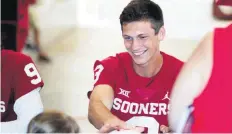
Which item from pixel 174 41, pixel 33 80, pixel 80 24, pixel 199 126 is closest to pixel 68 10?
pixel 80 24

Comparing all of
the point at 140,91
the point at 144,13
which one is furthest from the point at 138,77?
the point at 144,13

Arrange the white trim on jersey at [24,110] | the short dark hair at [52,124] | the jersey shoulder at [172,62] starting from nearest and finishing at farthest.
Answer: the short dark hair at [52,124] → the white trim on jersey at [24,110] → the jersey shoulder at [172,62]

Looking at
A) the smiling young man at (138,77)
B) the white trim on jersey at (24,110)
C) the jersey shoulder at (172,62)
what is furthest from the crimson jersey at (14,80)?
the jersey shoulder at (172,62)

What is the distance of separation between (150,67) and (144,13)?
0.13 meters

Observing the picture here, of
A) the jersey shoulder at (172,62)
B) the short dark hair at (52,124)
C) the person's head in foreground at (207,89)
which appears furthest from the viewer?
the jersey shoulder at (172,62)

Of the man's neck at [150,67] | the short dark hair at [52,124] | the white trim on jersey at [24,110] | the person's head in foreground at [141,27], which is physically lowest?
the white trim on jersey at [24,110]

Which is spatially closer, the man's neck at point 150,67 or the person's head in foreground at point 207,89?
the person's head in foreground at point 207,89

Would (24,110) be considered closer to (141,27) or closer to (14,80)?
(14,80)

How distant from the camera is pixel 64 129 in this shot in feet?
2.12

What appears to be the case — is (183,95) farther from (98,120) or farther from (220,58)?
(98,120)

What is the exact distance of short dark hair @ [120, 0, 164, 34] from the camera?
3.03 ft

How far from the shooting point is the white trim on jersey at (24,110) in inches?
34.1

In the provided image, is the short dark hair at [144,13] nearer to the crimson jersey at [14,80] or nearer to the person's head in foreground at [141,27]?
the person's head in foreground at [141,27]

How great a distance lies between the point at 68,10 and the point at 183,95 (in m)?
1.00
